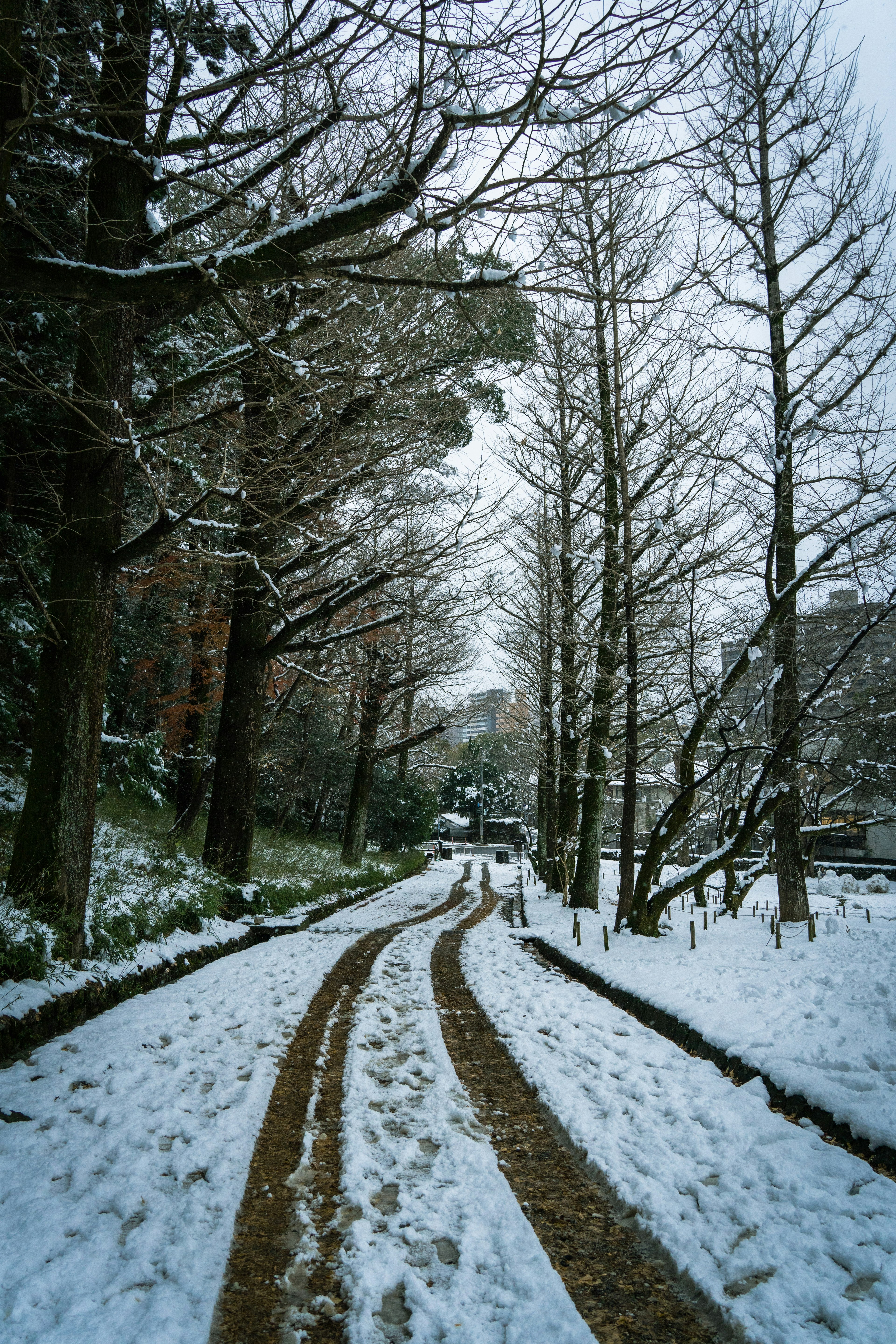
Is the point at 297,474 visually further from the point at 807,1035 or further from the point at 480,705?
the point at 480,705

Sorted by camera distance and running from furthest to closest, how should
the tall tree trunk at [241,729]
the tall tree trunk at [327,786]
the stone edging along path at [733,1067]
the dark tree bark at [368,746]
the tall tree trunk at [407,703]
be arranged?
the tall tree trunk at [327,786] < the dark tree bark at [368,746] < the tall tree trunk at [407,703] < the tall tree trunk at [241,729] < the stone edging along path at [733,1067]

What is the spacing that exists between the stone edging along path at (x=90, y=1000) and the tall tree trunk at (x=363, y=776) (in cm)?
1054

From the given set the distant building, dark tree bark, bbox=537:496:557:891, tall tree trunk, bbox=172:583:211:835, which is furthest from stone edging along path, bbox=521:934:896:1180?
the distant building

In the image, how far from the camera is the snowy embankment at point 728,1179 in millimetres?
2525

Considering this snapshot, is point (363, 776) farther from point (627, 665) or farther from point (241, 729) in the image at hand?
point (627, 665)

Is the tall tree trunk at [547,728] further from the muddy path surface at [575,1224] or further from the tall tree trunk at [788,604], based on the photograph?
the muddy path surface at [575,1224]

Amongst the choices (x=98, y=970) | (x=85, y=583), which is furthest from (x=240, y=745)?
(x=98, y=970)

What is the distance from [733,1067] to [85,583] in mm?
6197

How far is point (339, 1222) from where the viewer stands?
305 centimetres

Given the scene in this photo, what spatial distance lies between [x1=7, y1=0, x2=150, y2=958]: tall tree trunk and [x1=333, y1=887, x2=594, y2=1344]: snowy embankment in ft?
9.18

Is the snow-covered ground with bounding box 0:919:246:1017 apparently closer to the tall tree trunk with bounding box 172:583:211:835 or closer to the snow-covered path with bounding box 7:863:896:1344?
the snow-covered path with bounding box 7:863:896:1344

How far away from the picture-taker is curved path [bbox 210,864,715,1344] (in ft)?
8.16

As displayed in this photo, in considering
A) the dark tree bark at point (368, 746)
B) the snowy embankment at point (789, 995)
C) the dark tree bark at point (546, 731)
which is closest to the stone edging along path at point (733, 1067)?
the snowy embankment at point (789, 995)

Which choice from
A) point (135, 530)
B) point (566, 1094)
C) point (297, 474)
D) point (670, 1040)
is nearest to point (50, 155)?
point (297, 474)
